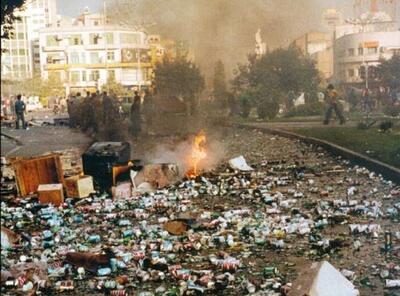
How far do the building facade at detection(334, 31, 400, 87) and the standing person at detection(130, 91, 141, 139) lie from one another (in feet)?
11.6

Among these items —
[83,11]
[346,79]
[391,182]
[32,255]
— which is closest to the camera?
[32,255]

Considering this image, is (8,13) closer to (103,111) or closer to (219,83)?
(103,111)

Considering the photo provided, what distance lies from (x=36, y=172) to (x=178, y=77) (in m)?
3.22

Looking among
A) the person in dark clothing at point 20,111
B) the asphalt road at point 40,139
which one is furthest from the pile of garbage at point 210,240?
the person in dark clothing at point 20,111

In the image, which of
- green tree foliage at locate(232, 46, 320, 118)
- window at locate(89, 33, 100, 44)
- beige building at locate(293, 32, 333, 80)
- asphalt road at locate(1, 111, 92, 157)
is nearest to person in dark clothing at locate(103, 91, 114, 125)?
asphalt road at locate(1, 111, 92, 157)

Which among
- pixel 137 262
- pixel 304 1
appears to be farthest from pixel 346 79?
pixel 137 262

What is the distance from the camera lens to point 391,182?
7586 millimetres

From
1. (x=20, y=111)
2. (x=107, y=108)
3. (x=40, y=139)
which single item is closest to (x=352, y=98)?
(x=107, y=108)

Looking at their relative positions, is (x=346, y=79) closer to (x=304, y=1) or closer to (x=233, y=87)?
(x=233, y=87)

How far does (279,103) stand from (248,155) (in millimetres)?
3837

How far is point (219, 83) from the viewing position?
439 inches

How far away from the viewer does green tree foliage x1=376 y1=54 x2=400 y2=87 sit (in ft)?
33.7

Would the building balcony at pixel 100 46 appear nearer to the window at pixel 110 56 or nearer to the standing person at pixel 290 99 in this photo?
the window at pixel 110 56

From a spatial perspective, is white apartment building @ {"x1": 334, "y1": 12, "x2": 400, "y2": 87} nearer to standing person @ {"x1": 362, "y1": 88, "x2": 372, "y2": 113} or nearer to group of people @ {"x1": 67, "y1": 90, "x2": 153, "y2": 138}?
standing person @ {"x1": 362, "y1": 88, "x2": 372, "y2": 113}
